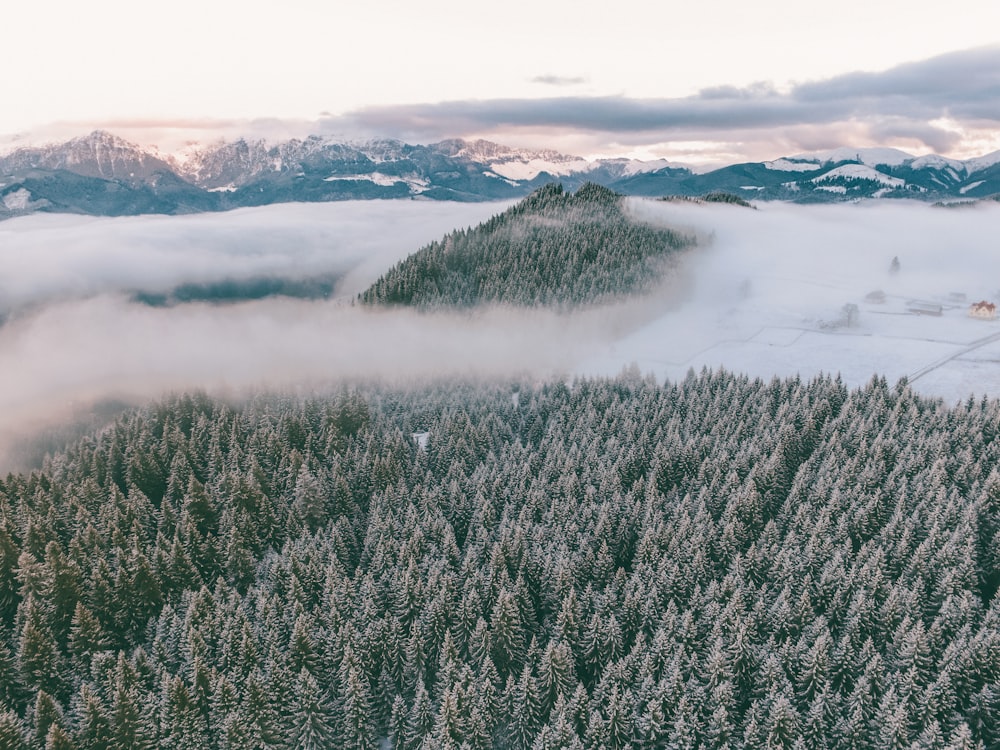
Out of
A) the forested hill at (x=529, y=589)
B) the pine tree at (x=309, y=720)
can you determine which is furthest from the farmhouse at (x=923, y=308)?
the pine tree at (x=309, y=720)

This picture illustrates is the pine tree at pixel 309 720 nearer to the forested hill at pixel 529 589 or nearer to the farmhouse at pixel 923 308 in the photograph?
the forested hill at pixel 529 589

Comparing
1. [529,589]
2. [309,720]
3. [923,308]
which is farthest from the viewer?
[923,308]

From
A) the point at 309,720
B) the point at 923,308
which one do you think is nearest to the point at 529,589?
the point at 309,720

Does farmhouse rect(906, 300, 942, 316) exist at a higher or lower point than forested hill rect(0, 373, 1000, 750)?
higher

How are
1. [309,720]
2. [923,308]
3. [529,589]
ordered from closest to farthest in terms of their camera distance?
[309,720]
[529,589]
[923,308]

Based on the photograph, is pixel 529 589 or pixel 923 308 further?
pixel 923 308

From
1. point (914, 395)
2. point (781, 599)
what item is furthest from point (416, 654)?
point (914, 395)

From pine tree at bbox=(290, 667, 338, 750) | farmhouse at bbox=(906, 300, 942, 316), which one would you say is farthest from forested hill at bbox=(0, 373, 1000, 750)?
farmhouse at bbox=(906, 300, 942, 316)

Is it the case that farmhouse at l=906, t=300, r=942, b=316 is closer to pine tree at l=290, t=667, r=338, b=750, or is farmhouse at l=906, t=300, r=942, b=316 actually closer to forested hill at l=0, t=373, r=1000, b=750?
forested hill at l=0, t=373, r=1000, b=750

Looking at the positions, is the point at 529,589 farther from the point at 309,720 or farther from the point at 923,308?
the point at 923,308
